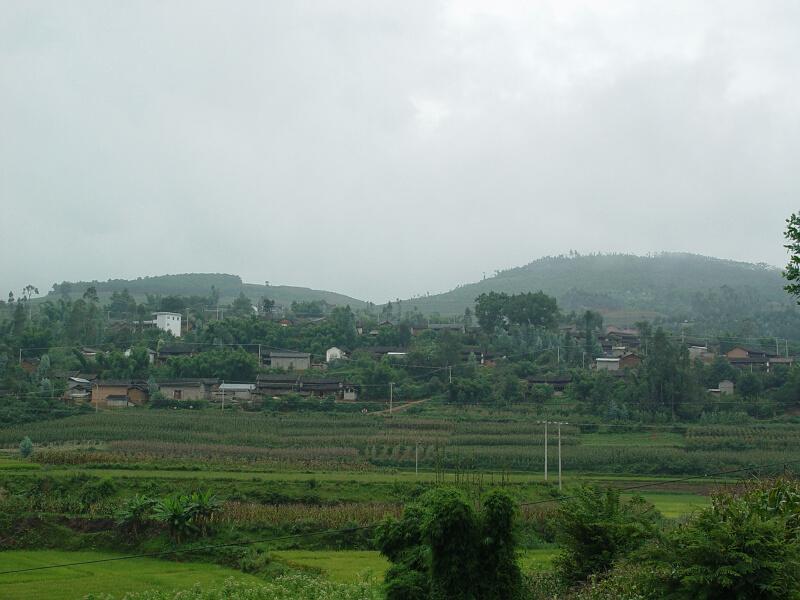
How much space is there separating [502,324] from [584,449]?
36.7 metres

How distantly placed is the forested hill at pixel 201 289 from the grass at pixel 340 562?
12291cm

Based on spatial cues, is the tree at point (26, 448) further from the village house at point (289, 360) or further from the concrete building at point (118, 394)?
the village house at point (289, 360)

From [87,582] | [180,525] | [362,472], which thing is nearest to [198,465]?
[362,472]

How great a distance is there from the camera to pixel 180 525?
2756 centimetres

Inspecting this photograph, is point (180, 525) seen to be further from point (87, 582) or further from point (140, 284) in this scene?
point (140, 284)

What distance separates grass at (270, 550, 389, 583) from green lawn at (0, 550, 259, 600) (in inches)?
65.1

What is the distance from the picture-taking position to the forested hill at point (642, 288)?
430 ft

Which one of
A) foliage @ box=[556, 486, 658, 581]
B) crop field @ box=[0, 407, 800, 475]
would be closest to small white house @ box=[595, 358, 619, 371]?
crop field @ box=[0, 407, 800, 475]

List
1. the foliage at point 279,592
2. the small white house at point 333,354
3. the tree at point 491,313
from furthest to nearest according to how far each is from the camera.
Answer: the tree at point 491,313 → the small white house at point 333,354 → the foliage at point 279,592

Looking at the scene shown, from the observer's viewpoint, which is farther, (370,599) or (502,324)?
(502,324)

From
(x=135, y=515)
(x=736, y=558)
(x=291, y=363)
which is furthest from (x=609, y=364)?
(x=736, y=558)

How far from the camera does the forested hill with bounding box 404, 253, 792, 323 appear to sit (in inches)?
5161

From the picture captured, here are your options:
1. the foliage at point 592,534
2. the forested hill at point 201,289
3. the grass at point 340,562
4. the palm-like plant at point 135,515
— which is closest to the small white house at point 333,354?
the palm-like plant at point 135,515

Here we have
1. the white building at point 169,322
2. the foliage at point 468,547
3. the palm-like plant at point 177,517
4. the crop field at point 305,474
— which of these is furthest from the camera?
the white building at point 169,322
